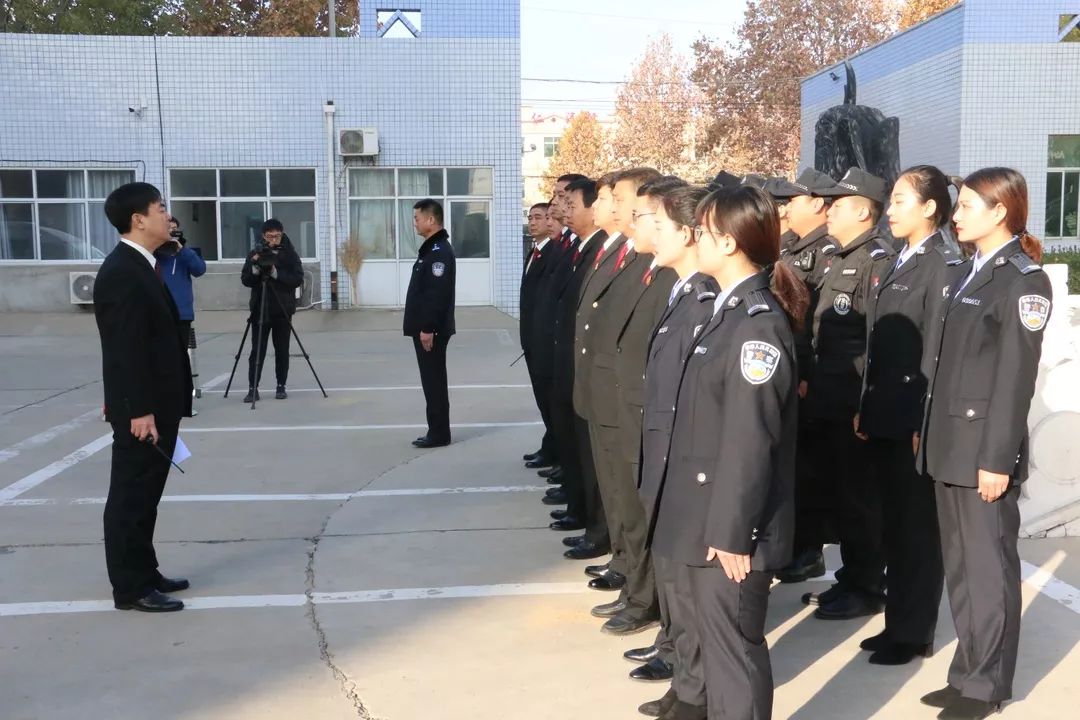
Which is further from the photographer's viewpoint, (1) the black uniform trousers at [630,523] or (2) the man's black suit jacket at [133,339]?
(2) the man's black suit jacket at [133,339]

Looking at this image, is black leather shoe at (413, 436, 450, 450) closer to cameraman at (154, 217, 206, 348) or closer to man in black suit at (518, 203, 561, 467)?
man in black suit at (518, 203, 561, 467)

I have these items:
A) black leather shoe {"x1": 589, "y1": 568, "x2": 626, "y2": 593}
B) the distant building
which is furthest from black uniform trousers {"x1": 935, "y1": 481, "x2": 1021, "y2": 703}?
the distant building

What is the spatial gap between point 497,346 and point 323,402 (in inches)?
188

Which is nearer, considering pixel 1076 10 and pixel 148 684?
pixel 148 684

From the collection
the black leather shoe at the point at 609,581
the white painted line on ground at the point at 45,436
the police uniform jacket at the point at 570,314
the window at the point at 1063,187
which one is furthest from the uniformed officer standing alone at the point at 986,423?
the window at the point at 1063,187

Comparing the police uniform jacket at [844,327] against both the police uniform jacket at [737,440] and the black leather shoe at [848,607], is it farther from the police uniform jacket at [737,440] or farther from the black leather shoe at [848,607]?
the police uniform jacket at [737,440]

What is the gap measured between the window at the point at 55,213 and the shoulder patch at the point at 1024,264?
19.1 meters

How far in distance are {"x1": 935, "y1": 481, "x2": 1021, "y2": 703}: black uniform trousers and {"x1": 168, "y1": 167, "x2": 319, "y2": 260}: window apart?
18.0 meters

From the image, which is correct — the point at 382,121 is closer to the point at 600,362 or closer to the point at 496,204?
the point at 496,204

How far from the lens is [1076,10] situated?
839 inches

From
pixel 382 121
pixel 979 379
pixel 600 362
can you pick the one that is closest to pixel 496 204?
pixel 382 121

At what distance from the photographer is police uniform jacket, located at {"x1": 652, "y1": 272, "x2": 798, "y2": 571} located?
2.92 m

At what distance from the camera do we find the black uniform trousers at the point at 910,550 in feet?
13.5

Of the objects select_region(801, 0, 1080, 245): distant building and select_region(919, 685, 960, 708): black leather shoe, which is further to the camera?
select_region(801, 0, 1080, 245): distant building
